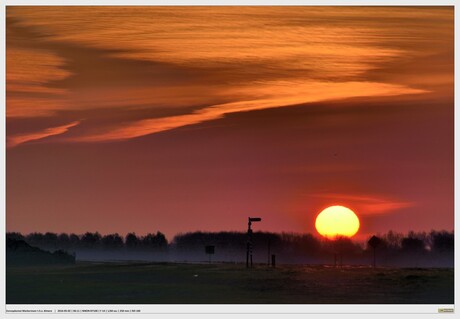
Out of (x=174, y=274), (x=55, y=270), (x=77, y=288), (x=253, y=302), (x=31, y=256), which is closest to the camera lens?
(x=253, y=302)

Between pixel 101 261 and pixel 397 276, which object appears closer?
pixel 397 276

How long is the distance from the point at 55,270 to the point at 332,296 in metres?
22.0

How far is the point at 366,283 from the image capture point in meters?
56.1

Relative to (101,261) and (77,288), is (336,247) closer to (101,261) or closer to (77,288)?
(101,261)

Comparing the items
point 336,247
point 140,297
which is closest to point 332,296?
point 140,297

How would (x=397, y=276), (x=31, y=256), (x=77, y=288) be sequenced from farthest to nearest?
(x=31, y=256), (x=397, y=276), (x=77, y=288)

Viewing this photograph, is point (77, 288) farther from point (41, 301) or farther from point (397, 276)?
point (397, 276)

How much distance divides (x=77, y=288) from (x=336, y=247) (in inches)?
837

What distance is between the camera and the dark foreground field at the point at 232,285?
50.9 metres

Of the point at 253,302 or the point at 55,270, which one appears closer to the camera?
the point at 253,302

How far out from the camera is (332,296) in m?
51.4

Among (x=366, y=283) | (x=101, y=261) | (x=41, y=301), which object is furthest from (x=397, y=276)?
(x=101, y=261)

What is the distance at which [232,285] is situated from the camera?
56.2 metres

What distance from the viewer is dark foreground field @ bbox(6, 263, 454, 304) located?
5088 cm
